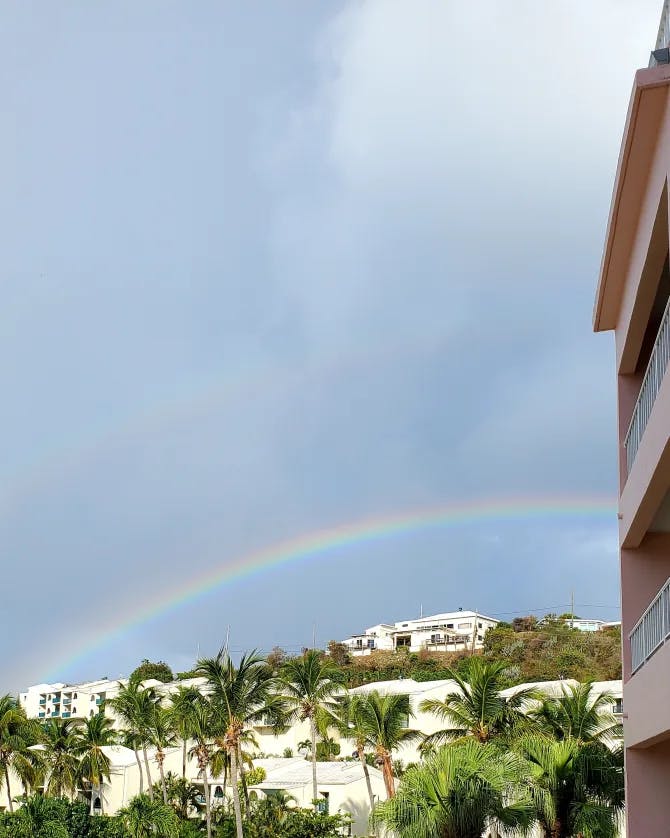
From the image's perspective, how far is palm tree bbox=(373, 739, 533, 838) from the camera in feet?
63.0

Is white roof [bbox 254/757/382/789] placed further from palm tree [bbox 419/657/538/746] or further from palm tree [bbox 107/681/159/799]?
palm tree [bbox 419/657/538/746]

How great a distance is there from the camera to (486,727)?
3203 cm

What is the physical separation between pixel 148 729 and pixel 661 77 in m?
48.8

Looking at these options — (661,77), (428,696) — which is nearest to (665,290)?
(661,77)

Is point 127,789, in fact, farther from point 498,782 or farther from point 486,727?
point 498,782

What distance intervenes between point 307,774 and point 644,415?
36.4 metres

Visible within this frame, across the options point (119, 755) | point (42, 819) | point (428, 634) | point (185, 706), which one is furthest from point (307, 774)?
point (428, 634)

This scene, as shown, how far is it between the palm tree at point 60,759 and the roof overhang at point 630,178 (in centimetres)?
4718

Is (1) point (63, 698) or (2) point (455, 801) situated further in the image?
(1) point (63, 698)

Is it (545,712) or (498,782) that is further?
(545,712)

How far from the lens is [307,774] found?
151 feet

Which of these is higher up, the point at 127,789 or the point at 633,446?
the point at 633,446

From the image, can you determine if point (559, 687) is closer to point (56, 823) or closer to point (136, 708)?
point (136, 708)

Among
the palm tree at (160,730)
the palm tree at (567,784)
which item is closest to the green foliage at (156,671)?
the palm tree at (160,730)
